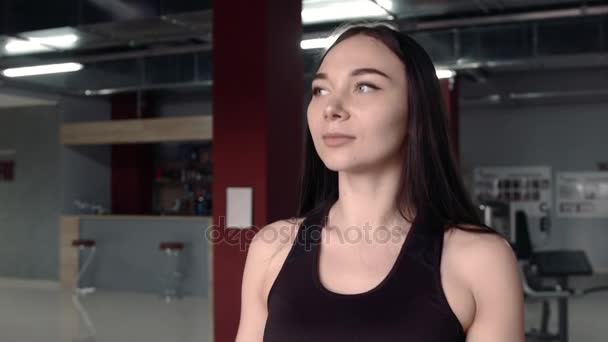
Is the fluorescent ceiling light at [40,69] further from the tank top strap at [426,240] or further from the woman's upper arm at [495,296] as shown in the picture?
the woman's upper arm at [495,296]

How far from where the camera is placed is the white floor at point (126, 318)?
18.5ft

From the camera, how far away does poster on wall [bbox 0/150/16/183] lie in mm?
9797

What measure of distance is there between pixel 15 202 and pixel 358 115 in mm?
9976

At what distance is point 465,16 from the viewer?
6332mm

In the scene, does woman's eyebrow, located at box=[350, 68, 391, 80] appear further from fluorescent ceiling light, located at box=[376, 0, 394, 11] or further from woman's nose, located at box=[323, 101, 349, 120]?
fluorescent ceiling light, located at box=[376, 0, 394, 11]

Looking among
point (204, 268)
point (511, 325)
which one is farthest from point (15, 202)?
point (511, 325)

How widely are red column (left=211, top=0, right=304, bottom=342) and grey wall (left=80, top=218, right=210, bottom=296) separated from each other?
4.25 meters

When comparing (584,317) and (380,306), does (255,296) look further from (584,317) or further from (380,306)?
(584,317)

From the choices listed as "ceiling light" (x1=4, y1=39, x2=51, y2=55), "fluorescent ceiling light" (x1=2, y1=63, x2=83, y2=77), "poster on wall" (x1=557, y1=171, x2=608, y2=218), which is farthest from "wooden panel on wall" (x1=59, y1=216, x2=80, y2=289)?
"poster on wall" (x1=557, y1=171, x2=608, y2=218)

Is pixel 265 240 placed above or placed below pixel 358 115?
below

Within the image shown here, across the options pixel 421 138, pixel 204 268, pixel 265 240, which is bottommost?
pixel 204 268

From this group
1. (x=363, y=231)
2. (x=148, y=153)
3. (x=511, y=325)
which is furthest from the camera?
(x=148, y=153)

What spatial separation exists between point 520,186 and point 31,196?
26.6 ft

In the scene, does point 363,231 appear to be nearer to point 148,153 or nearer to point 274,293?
point 274,293
